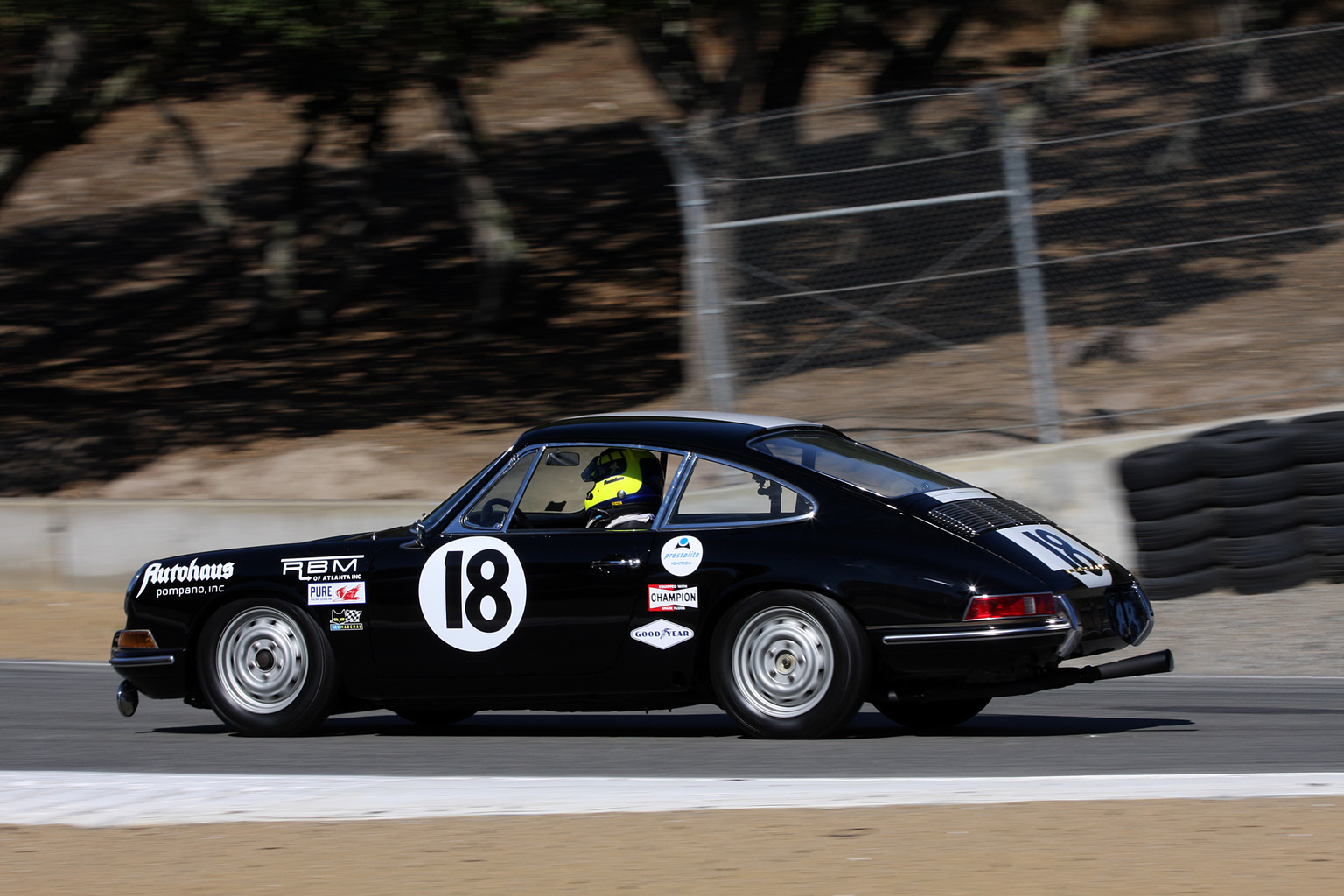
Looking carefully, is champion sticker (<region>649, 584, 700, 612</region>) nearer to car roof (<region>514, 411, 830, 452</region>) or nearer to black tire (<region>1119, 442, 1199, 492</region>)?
car roof (<region>514, 411, 830, 452</region>)

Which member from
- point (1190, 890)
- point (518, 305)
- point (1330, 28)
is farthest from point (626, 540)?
point (518, 305)

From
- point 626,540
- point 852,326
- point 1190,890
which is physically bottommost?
point 1190,890

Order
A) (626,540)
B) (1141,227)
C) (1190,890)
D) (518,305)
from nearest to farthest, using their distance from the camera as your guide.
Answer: (1190,890) → (626,540) → (1141,227) → (518,305)

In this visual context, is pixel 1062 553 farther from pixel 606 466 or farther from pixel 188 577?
pixel 188 577

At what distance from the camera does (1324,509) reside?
10406 mm

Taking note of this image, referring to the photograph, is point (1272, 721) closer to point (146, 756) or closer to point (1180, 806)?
point (1180, 806)

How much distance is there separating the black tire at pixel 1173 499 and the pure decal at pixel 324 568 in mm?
5498

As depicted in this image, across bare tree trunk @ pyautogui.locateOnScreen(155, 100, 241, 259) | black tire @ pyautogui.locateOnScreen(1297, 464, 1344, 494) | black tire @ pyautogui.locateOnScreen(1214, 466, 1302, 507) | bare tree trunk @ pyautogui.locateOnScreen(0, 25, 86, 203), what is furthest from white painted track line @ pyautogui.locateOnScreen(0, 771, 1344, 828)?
bare tree trunk @ pyautogui.locateOnScreen(155, 100, 241, 259)

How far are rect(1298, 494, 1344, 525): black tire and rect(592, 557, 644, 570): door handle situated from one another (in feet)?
17.8

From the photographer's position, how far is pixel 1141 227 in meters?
12.5

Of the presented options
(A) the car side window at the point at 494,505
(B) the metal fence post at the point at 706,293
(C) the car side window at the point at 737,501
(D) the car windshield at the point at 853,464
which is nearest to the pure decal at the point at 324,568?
(A) the car side window at the point at 494,505

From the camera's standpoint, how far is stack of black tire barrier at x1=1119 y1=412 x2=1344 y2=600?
1039cm

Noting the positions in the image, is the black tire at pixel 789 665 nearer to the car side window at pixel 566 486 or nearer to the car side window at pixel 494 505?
the car side window at pixel 566 486

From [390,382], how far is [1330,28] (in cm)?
1104
